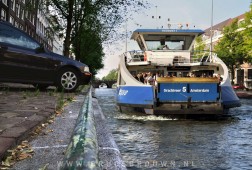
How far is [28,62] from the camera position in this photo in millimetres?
11336

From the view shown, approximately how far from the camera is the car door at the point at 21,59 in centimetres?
1103

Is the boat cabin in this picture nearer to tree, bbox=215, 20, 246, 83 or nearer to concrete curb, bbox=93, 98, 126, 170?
concrete curb, bbox=93, 98, 126, 170

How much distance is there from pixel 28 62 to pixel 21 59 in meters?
0.23

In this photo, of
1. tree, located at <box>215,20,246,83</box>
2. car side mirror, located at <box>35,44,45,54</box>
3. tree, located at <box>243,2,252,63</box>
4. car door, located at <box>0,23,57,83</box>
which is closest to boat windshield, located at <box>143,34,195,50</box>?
car door, located at <box>0,23,57,83</box>

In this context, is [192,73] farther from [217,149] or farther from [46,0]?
[46,0]

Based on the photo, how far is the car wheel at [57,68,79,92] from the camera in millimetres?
12023

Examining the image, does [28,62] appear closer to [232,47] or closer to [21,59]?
[21,59]

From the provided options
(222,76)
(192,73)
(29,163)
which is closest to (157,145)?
(29,163)

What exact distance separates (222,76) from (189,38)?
258cm

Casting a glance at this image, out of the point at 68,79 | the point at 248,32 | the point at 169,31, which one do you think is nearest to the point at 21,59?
the point at 68,79

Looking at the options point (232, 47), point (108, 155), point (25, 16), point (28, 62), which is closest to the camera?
point (108, 155)

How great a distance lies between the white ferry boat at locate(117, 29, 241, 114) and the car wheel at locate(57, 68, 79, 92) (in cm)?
174

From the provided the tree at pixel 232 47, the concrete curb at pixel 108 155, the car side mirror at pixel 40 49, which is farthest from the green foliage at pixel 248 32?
the concrete curb at pixel 108 155

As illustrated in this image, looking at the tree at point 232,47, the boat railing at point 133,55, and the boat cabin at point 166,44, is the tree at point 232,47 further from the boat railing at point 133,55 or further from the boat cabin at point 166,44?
the boat railing at point 133,55
